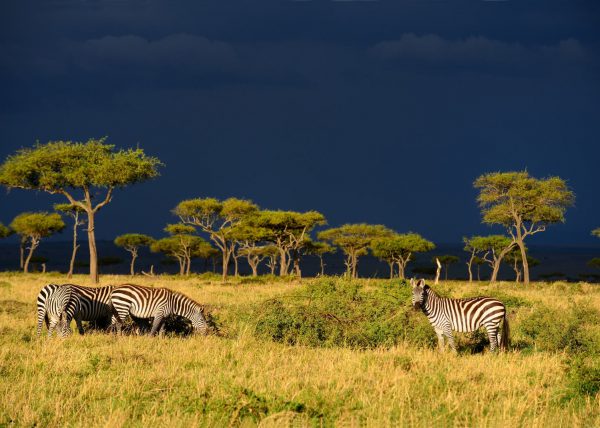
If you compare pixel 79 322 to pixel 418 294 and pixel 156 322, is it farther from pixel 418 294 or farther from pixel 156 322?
pixel 418 294

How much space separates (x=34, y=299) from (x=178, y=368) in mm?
16234

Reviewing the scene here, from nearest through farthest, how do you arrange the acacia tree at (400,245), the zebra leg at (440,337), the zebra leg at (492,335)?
the zebra leg at (492,335) < the zebra leg at (440,337) < the acacia tree at (400,245)

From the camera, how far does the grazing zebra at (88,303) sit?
1580 centimetres

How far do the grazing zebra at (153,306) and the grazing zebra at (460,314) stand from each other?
516 cm

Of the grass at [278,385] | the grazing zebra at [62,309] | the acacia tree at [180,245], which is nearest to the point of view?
the grass at [278,385]

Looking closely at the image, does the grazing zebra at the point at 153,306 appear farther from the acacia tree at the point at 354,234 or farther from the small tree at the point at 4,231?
the small tree at the point at 4,231

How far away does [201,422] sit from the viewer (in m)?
8.14

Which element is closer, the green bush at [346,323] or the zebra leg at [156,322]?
the green bush at [346,323]

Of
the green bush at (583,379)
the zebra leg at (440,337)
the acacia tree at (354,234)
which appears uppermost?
the acacia tree at (354,234)

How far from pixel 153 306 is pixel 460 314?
22.9 feet

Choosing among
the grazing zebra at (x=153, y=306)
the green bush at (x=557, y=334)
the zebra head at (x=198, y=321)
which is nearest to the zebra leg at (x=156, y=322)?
the grazing zebra at (x=153, y=306)

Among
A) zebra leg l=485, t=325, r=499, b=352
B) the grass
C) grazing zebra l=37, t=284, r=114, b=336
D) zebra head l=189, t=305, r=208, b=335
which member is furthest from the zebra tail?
grazing zebra l=37, t=284, r=114, b=336

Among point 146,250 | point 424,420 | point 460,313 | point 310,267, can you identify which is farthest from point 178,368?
point 146,250

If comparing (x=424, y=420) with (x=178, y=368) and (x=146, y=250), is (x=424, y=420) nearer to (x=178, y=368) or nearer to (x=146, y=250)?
(x=178, y=368)
